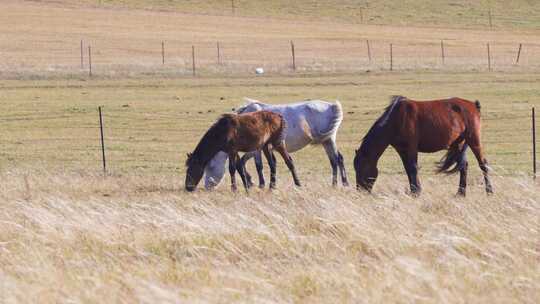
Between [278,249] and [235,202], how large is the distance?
9.58 ft

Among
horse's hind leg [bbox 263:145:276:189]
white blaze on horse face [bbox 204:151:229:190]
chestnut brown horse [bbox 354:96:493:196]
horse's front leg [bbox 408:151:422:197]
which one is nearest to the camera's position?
horse's front leg [bbox 408:151:422:197]

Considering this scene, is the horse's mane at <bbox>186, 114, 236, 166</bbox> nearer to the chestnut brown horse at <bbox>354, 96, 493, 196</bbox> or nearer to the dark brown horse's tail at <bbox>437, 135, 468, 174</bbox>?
the chestnut brown horse at <bbox>354, 96, 493, 196</bbox>

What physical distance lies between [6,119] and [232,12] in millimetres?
51098

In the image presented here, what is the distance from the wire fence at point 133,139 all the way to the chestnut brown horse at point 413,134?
3.56 m

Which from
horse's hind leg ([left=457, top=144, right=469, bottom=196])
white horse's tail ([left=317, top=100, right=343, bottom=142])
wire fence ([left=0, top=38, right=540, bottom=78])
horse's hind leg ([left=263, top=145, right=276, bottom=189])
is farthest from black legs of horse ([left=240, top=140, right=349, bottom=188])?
wire fence ([left=0, top=38, right=540, bottom=78])

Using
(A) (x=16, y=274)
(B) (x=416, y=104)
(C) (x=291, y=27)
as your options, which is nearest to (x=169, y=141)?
(B) (x=416, y=104)

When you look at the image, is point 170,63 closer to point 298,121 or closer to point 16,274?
point 298,121

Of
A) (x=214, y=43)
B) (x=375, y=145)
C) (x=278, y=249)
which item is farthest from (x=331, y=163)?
(x=214, y=43)

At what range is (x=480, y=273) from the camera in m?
7.75

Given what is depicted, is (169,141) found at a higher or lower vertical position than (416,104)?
lower

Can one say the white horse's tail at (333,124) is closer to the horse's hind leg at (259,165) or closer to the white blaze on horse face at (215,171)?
the horse's hind leg at (259,165)

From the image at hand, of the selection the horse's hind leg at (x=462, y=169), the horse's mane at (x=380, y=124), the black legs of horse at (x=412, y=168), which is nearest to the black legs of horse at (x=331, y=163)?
the horse's mane at (x=380, y=124)

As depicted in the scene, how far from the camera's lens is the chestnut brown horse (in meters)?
13.5

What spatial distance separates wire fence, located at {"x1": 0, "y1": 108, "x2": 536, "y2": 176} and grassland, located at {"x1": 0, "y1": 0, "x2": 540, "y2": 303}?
0.24 ft
